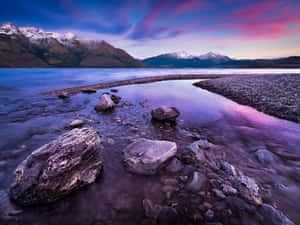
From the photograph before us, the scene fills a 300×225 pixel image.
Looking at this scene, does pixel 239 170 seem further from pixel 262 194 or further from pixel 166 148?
pixel 166 148

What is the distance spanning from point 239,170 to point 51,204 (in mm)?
5125

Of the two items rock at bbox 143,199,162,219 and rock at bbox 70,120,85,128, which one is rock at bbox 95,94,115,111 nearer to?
rock at bbox 70,120,85,128

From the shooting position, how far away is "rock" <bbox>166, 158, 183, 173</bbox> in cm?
378

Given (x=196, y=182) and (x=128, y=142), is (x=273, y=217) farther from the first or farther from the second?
(x=128, y=142)

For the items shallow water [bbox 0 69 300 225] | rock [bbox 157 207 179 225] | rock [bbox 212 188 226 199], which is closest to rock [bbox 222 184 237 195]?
rock [bbox 212 188 226 199]

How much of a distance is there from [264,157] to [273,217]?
2.46m

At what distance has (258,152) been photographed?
14.8ft

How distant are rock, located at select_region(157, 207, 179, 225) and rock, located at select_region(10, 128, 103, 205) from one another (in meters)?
2.05

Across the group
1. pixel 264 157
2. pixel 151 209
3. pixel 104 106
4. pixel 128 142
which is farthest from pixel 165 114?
A: pixel 151 209

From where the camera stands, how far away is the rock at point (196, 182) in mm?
3203

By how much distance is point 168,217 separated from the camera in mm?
2539

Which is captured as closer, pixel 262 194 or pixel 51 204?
pixel 51 204

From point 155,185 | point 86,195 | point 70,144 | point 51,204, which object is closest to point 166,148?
point 155,185

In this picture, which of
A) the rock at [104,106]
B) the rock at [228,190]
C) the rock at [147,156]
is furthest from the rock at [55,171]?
the rock at [104,106]
